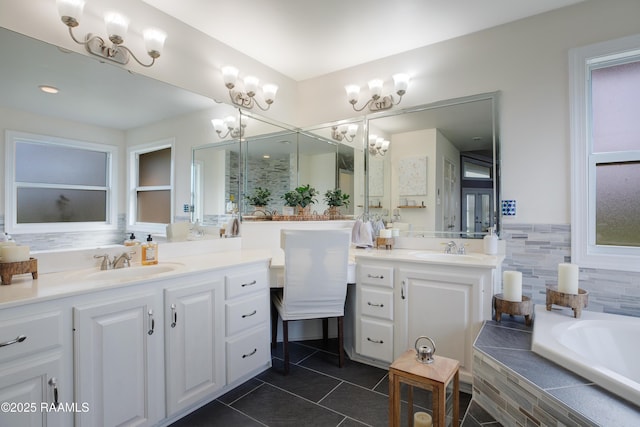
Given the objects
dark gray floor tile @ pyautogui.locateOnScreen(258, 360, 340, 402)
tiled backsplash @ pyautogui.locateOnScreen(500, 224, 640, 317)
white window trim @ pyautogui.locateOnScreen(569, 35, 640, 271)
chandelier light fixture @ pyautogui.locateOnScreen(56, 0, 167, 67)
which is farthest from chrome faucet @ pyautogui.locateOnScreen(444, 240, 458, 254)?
chandelier light fixture @ pyautogui.locateOnScreen(56, 0, 167, 67)

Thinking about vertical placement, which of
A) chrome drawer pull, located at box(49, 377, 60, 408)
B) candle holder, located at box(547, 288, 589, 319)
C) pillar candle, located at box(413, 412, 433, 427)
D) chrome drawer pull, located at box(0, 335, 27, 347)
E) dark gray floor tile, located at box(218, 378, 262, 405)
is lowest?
dark gray floor tile, located at box(218, 378, 262, 405)

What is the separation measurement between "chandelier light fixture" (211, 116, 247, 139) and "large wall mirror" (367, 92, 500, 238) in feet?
3.97

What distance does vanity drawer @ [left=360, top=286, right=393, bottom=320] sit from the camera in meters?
2.27

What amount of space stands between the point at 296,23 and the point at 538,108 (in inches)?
74.1

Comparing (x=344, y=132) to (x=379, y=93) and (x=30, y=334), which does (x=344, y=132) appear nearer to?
(x=379, y=93)

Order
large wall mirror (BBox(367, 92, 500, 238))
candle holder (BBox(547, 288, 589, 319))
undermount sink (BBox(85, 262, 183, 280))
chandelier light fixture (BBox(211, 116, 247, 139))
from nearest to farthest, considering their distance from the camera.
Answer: undermount sink (BBox(85, 262, 183, 280)), candle holder (BBox(547, 288, 589, 319)), large wall mirror (BBox(367, 92, 500, 238)), chandelier light fixture (BBox(211, 116, 247, 139))

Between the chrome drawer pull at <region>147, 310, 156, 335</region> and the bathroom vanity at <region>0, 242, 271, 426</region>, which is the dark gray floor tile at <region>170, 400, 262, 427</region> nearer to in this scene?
the bathroom vanity at <region>0, 242, 271, 426</region>

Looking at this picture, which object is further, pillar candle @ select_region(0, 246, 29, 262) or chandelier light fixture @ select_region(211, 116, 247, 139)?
chandelier light fixture @ select_region(211, 116, 247, 139)

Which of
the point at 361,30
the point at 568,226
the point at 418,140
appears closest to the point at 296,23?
the point at 361,30

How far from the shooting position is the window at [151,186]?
202cm

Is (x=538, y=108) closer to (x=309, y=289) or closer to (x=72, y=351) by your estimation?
(x=309, y=289)

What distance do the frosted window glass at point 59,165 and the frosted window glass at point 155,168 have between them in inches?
7.8

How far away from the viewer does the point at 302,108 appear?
3482 millimetres

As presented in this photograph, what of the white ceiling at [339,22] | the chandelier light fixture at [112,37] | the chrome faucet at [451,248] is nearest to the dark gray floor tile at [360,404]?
the chrome faucet at [451,248]
